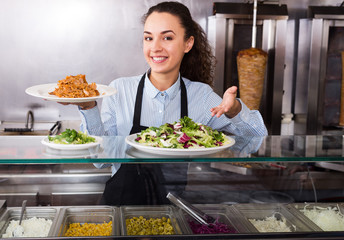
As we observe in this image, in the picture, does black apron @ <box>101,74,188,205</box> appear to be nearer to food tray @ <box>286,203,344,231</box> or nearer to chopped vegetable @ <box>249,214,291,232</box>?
chopped vegetable @ <box>249,214,291,232</box>

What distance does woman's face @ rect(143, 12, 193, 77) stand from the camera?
2434 millimetres

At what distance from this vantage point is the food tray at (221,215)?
1.79 meters

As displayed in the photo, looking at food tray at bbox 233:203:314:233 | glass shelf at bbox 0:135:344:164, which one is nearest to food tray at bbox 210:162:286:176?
food tray at bbox 233:203:314:233

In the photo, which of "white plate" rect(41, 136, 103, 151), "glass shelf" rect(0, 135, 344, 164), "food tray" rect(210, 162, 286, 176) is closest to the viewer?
"glass shelf" rect(0, 135, 344, 164)

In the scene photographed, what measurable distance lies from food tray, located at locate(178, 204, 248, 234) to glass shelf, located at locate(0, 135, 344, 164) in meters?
0.37

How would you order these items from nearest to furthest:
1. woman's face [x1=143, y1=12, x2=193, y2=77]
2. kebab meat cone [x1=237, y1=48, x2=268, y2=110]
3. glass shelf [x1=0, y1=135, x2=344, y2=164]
Result: glass shelf [x1=0, y1=135, x2=344, y2=164] < woman's face [x1=143, y1=12, x2=193, y2=77] < kebab meat cone [x1=237, y1=48, x2=268, y2=110]

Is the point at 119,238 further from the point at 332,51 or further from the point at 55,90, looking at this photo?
the point at 332,51

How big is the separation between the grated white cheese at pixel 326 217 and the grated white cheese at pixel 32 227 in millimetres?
1264

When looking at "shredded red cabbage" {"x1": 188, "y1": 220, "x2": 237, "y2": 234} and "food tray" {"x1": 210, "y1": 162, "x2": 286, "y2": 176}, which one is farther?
"food tray" {"x1": 210, "y1": 162, "x2": 286, "y2": 176}

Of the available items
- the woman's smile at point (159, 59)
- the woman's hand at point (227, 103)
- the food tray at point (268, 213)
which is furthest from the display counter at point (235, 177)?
the woman's smile at point (159, 59)

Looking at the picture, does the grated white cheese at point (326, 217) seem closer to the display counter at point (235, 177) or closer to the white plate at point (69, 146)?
the display counter at point (235, 177)

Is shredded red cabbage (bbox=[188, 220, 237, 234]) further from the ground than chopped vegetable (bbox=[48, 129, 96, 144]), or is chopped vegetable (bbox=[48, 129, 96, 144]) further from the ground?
chopped vegetable (bbox=[48, 129, 96, 144])

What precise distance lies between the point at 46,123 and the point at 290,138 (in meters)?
3.56

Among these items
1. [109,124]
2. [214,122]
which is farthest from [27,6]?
[214,122]
